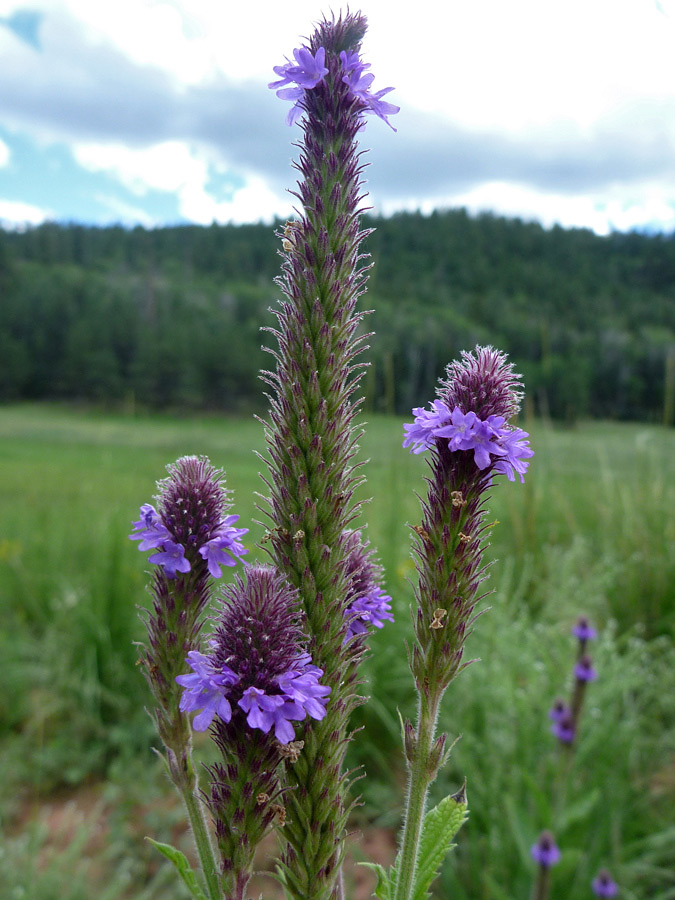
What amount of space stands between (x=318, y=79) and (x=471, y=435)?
0.77 m

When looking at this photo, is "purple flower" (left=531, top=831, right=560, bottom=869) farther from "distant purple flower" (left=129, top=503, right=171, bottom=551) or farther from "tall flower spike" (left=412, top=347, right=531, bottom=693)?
"distant purple flower" (left=129, top=503, right=171, bottom=551)

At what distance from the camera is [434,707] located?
57.9 inches

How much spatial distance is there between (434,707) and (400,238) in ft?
143

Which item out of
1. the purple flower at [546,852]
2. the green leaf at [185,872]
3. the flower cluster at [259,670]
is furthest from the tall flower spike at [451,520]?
the purple flower at [546,852]

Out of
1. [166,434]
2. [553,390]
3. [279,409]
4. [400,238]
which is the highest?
[400,238]

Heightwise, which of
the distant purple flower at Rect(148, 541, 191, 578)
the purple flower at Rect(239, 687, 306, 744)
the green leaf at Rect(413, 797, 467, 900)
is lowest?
the green leaf at Rect(413, 797, 467, 900)

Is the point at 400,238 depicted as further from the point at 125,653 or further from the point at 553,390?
the point at 125,653

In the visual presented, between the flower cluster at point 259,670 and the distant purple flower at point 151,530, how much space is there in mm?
292

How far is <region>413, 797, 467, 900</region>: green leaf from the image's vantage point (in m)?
1.36

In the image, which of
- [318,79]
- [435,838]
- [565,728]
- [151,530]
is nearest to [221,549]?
[151,530]

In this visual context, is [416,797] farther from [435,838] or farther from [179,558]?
[179,558]

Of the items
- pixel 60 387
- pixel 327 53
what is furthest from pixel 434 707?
pixel 60 387

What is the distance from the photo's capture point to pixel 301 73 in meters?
1.38

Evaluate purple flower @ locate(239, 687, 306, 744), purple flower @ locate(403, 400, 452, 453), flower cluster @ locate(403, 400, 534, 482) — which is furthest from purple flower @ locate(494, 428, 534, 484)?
purple flower @ locate(239, 687, 306, 744)
